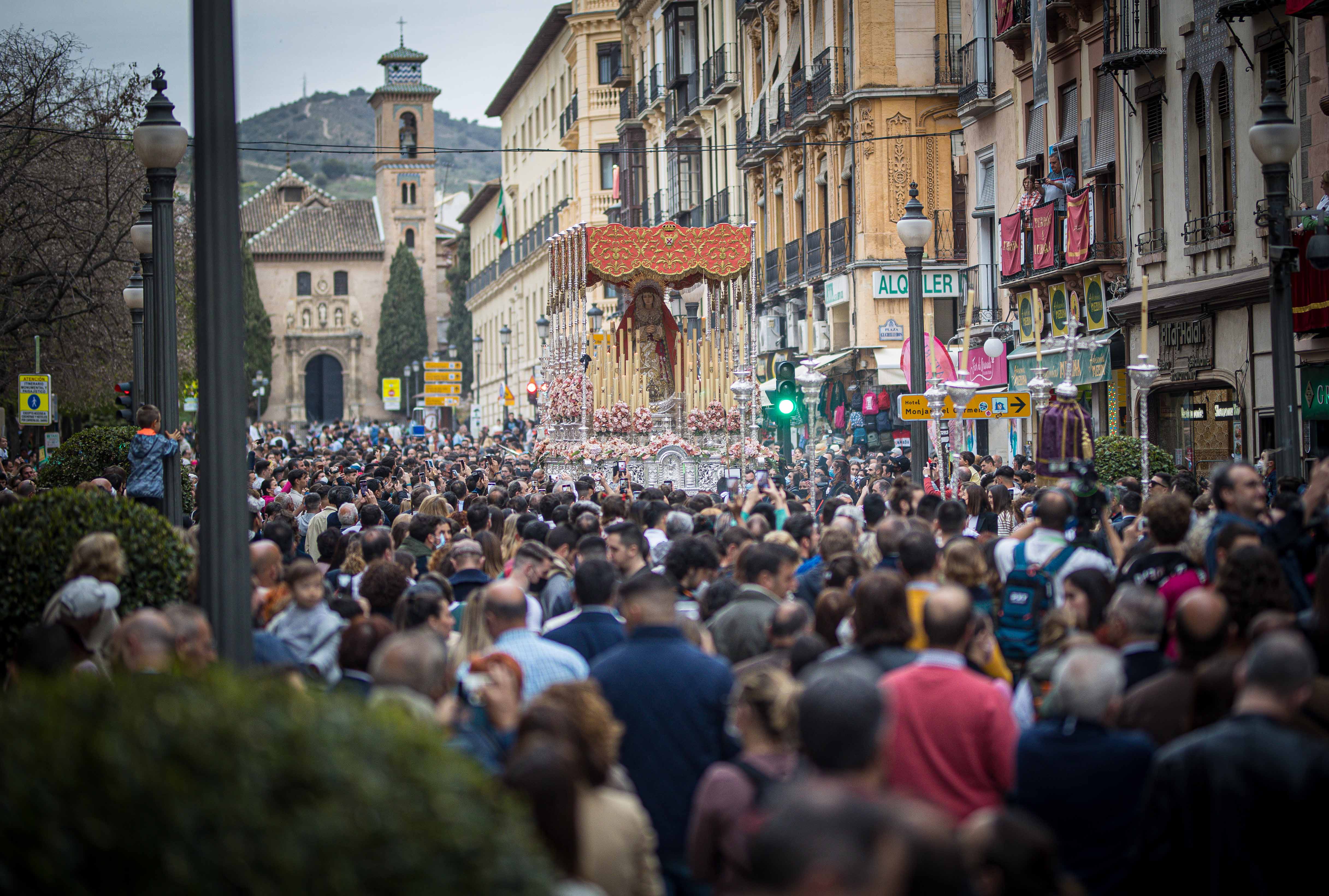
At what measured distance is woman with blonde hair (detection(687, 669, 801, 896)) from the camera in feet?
14.0

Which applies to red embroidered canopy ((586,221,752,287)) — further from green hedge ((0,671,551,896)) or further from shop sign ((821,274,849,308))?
green hedge ((0,671,551,896))

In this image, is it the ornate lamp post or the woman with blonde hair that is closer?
the woman with blonde hair

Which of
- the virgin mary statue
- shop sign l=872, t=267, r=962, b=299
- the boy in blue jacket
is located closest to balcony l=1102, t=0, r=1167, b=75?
shop sign l=872, t=267, r=962, b=299

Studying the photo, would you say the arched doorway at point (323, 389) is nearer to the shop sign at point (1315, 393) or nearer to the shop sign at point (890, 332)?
the shop sign at point (890, 332)

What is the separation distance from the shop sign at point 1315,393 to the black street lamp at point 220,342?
15100 millimetres

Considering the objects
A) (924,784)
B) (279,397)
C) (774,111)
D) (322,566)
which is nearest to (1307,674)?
(924,784)

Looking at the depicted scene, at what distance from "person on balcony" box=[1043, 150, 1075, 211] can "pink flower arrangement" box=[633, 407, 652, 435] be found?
785 cm

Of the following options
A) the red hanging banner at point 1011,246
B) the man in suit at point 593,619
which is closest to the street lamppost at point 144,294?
the man in suit at point 593,619

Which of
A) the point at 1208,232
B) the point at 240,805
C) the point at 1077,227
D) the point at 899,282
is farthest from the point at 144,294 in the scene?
the point at 899,282

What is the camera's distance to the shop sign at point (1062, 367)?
940 inches

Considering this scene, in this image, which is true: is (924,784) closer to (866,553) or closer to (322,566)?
(866,553)

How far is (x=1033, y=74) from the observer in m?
26.2

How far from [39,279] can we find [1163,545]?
2311cm

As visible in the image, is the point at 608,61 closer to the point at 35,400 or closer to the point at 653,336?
the point at 653,336
